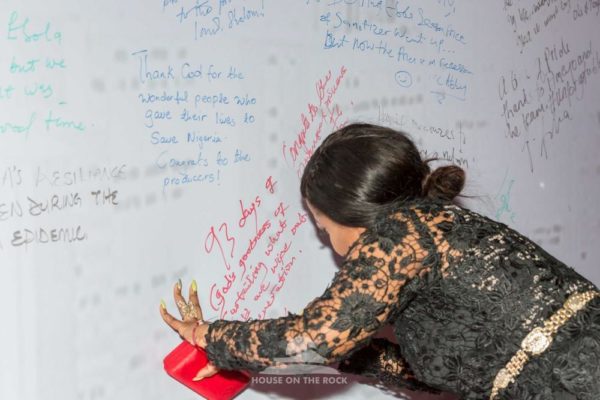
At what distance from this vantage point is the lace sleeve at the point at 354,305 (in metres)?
1.25

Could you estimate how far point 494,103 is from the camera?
2256 mm

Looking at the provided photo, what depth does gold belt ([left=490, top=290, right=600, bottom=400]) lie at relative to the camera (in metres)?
1.32

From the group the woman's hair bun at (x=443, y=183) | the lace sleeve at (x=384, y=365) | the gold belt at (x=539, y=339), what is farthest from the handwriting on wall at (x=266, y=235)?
the gold belt at (x=539, y=339)

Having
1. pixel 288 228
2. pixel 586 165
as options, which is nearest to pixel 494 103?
pixel 586 165

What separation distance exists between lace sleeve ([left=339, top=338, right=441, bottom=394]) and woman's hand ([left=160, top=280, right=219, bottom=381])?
0.95 ft

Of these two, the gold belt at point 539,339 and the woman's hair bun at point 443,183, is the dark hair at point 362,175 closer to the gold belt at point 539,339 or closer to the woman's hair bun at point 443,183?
the woman's hair bun at point 443,183

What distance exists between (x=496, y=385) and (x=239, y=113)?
70 cm

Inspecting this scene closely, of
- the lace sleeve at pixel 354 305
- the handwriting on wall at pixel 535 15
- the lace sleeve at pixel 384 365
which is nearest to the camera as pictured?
the lace sleeve at pixel 354 305

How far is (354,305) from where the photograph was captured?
49.1 inches

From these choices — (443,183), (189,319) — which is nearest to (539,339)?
(443,183)

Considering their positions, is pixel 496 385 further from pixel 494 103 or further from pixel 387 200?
pixel 494 103

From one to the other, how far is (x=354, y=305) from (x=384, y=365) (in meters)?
0.46

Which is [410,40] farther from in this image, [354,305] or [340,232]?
[354,305]

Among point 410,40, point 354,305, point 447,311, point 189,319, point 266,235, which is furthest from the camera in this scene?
point 410,40
